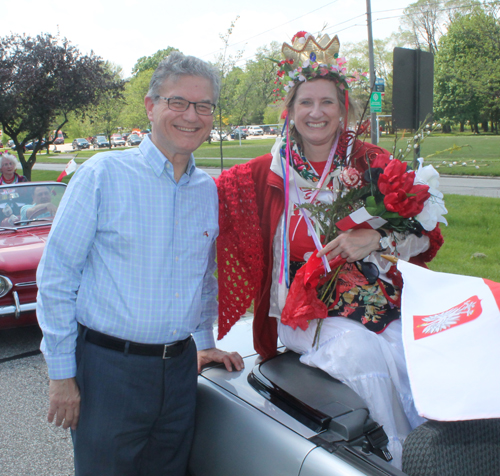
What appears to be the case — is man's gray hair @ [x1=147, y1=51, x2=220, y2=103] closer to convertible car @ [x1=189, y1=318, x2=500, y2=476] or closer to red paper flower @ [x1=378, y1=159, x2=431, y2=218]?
red paper flower @ [x1=378, y1=159, x2=431, y2=218]

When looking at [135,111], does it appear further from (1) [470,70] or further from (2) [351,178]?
(2) [351,178]

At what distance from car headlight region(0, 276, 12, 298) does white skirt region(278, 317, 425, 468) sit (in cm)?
326

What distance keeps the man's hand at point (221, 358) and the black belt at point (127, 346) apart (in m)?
0.32

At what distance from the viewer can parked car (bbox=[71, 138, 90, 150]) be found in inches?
1812

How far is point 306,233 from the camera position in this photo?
225cm

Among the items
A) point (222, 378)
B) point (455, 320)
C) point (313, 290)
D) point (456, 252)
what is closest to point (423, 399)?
point (455, 320)

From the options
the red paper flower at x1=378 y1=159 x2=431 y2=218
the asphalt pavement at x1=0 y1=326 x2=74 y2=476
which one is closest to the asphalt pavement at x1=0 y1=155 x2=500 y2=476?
the asphalt pavement at x1=0 y1=326 x2=74 y2=476

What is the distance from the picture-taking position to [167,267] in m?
1.78

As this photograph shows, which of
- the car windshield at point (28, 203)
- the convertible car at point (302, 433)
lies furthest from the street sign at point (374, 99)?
the car windshield at point (28, 203)

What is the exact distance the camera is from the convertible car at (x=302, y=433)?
1292 millimetres

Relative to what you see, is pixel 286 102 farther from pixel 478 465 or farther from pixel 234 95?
pixel 234 95

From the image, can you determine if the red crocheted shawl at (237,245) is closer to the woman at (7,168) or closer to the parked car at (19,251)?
the parked car at (19,251)

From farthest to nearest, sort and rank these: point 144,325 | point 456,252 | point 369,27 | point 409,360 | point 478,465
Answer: point 369,27, point 456,252, point 144,325, point 409,360, point 478,465

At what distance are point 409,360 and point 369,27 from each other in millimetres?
17338
